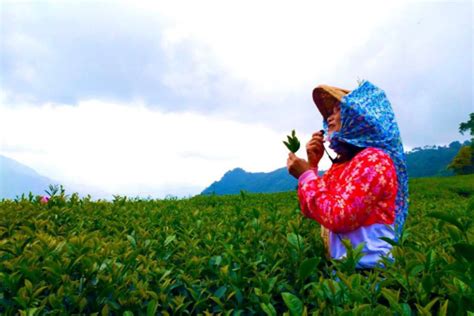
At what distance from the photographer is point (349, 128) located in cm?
270

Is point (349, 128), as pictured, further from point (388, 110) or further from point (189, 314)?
point (189, 314)

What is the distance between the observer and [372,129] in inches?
104

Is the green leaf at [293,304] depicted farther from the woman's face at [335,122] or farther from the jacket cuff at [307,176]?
the woman's face at [335,122]

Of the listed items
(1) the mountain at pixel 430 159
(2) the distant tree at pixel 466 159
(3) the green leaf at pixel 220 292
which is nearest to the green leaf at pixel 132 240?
(3) the green leaf at pixel 220 292

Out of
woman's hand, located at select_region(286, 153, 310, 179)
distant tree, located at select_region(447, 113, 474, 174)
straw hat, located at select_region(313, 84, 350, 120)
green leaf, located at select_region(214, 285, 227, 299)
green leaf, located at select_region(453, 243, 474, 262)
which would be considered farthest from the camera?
distant tree, located at select_region(447, 113, 474, 174)

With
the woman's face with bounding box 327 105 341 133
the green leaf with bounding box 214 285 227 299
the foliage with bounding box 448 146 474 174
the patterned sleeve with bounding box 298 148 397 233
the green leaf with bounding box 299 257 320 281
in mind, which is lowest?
the green leaf with bounding box 214 285 227 299

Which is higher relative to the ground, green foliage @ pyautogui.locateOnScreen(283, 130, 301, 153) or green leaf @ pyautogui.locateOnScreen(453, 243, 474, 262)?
green foliage @ pyautogui.locateOnScreen(283, 130, 301, 153)

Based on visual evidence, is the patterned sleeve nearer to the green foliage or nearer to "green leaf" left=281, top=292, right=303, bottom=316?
the green foliage

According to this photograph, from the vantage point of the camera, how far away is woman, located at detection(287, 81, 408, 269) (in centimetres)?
239

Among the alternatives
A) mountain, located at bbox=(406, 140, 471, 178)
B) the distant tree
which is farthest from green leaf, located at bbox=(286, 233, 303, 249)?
mountain, located at bbox=(406, 140, 471, 178)

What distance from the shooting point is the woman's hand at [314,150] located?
2.90 m

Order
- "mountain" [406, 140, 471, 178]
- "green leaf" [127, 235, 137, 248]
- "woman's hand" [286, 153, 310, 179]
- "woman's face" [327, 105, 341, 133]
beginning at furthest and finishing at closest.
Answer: "mountain" [406, 140, 471, 178] → "woman's face" [327, 105, 341, 133] → "woman's hand" [286, 153, 310, 179] → "green leaf" [127, 235, 137, 248]

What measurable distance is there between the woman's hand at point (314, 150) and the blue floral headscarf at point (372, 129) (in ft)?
0.34

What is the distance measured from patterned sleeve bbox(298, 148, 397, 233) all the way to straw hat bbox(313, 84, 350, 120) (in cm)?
65
